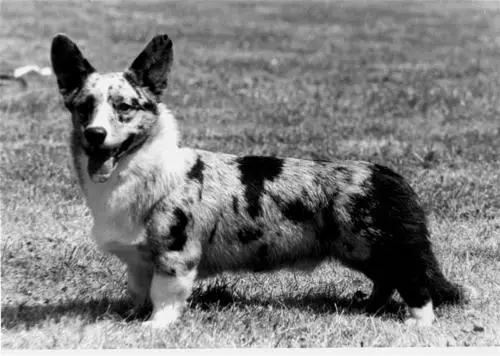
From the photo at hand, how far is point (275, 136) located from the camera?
10.8 meters

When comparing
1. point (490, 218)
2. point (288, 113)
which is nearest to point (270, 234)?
point (490, 218)

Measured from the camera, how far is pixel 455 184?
28.5 ft

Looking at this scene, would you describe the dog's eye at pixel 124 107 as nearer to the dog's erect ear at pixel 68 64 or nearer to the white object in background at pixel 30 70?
the dog's erect ear at pixel 68 64

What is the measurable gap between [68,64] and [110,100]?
1.39 ft

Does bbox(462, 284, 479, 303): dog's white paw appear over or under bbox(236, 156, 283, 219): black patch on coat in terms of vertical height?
under

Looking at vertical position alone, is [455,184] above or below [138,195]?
below

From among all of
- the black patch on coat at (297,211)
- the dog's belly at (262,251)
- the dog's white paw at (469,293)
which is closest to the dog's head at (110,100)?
the dog's belly at (262,251)

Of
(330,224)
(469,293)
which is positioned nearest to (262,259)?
(330,224)

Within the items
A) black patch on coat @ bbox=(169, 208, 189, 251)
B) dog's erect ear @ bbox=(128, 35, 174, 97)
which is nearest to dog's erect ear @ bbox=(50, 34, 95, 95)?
dog's erect ear @ bbox=(128, 35, 174, 97)

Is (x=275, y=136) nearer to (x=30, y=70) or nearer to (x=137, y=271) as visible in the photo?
(x=30, y=70)

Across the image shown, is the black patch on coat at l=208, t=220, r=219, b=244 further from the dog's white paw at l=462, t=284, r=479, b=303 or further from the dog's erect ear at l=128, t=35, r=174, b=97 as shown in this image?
the dog's white paw at l=462, t=284, r=479, b=303

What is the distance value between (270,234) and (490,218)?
10.3 feet

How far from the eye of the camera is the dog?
507 centimetres

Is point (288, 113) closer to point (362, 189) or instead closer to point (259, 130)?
point (259, 130)
